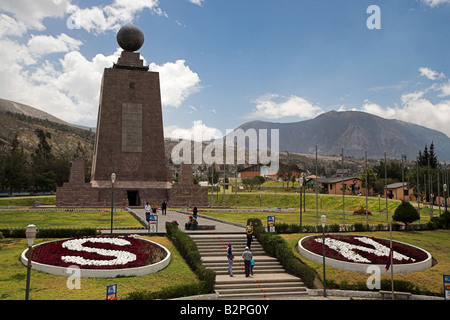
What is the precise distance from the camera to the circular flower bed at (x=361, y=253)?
59.4 ft

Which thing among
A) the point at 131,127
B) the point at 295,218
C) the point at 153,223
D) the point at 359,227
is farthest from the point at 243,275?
the point at 131,127

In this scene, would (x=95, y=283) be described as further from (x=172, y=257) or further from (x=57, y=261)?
(x=172, y=257)

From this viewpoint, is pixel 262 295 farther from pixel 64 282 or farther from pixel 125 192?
pixel 125 192

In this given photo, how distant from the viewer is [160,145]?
4894cm

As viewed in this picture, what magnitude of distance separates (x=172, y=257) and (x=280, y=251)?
17.4 ft

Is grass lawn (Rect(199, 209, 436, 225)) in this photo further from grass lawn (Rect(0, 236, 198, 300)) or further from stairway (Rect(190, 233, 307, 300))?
grass lawn (Rect(0, 236, 198, 300))

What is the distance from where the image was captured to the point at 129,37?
48.8 metres

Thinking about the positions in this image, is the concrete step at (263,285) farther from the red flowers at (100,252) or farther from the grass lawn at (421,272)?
the red flowers at (100,252)

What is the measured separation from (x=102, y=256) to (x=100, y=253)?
432mm

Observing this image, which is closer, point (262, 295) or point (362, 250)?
point (262, 295)

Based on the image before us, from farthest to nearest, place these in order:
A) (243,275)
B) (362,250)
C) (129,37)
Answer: (129,37) → (362,250) → (243,275)

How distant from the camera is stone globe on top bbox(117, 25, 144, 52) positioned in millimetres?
48750
